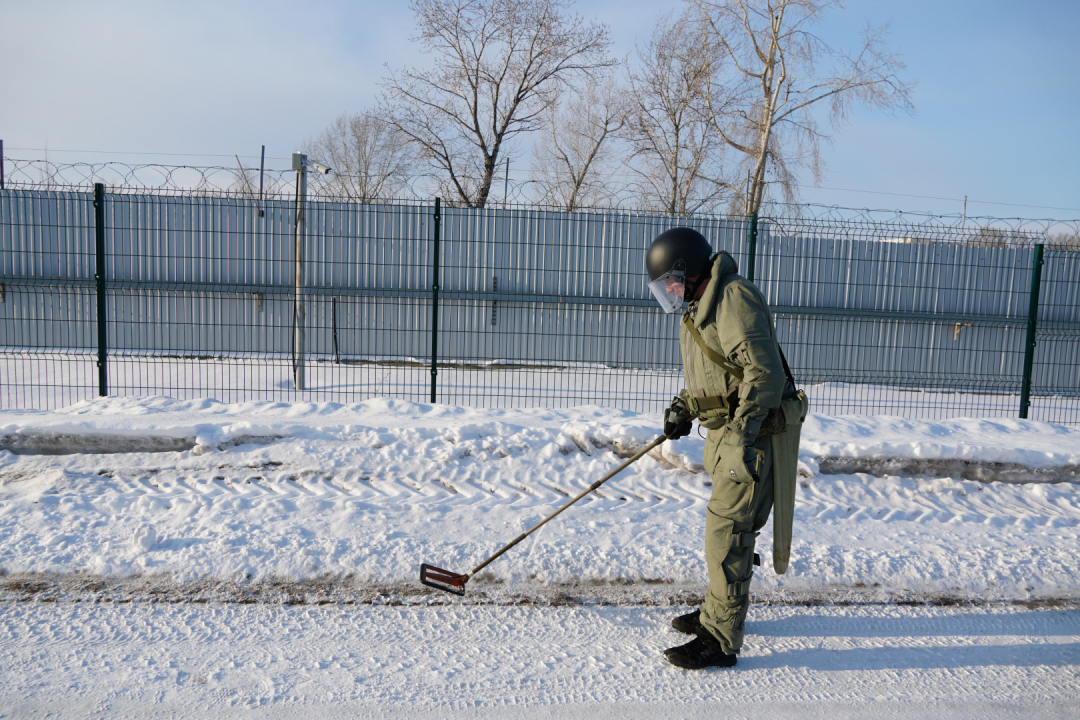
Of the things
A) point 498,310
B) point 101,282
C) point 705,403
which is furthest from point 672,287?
point 498,310

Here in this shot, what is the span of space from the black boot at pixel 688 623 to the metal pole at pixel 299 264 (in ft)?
23.3

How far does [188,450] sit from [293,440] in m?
0.89

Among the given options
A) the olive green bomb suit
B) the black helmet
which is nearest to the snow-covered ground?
the olive green bomb suit

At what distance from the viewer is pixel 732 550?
129 inches

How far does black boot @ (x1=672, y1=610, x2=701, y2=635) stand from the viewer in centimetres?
362

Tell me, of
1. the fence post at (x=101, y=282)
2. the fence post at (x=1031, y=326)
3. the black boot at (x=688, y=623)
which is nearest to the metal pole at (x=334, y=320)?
the fence post at (x=101, y=282)

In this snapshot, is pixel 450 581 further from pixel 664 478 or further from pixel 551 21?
pixel 551 21

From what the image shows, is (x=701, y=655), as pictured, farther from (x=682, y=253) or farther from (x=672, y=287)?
(x=682, y=253)

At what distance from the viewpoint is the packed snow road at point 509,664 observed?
2926 mm

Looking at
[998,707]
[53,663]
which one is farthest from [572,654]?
[53,663]

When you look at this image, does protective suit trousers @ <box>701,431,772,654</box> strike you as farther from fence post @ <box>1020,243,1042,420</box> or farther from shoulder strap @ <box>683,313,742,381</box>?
fence post @ <box>1020,243,1042,420</box>

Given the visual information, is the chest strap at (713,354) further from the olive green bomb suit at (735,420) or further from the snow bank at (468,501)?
the snow bank at (468,501)

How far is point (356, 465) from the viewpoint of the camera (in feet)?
19.1

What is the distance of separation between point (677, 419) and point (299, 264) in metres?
7.13
